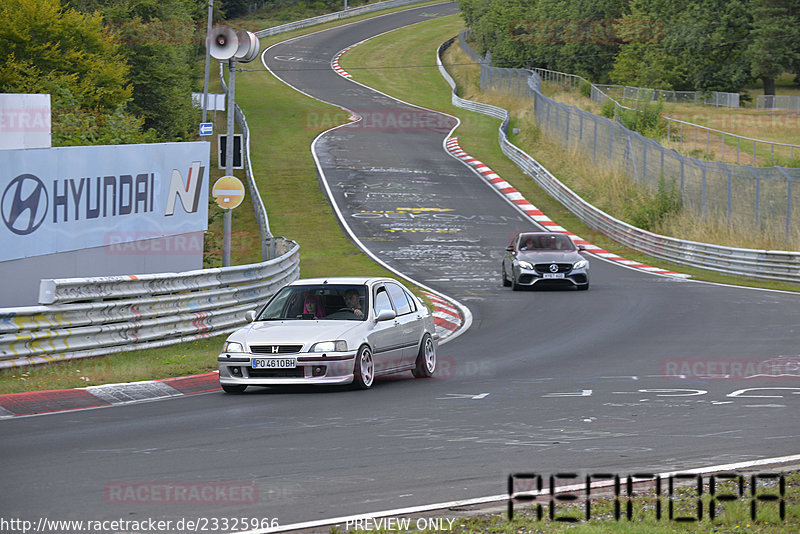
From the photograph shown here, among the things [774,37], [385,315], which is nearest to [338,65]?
[774,37]

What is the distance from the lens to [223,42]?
864 inches

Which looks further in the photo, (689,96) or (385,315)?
(689,96)

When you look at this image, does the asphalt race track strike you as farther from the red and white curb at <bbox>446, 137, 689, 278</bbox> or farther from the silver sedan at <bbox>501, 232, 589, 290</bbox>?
the red and white curb at <bbox>446, 137, 689, 278</bbox>

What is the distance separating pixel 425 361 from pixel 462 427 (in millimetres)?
4419

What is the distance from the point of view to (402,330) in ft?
46.5

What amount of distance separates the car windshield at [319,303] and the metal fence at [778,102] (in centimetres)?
6831

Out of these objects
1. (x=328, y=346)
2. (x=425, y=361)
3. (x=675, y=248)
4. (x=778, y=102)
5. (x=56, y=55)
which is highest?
(x=778, y=102)

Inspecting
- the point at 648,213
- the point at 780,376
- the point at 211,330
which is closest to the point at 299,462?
the point at 780,376

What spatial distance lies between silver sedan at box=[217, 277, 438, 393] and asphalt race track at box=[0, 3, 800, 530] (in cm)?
27

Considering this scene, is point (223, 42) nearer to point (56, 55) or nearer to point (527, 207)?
point (56, 55)

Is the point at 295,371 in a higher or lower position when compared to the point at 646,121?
lower

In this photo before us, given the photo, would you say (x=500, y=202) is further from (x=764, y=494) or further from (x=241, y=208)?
(x=764, y=494)

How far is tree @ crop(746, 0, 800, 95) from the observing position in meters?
82.5

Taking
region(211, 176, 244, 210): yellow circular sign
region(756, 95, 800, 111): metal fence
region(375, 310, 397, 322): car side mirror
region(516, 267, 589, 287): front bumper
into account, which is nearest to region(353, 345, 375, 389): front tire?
region(375, 310, 397, 322): car side mirror
